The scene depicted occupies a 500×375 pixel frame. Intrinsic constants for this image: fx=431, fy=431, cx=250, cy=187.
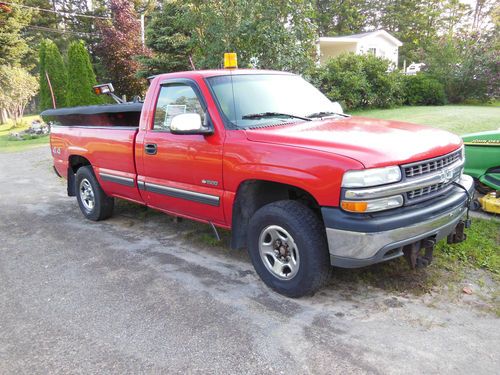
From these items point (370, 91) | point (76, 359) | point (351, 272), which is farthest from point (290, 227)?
point (370, 91)

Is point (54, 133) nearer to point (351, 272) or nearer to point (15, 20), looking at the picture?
point (351, 272)

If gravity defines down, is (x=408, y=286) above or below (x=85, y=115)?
below

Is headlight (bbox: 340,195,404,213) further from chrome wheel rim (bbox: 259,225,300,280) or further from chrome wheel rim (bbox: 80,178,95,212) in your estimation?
chrome wheel rim (bbox: 80,178,95,212)

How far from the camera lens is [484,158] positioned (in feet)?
16.9

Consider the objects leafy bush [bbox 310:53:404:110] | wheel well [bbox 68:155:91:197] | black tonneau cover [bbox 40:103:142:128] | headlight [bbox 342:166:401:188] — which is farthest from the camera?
leafy bush [bbox 310:53:404:110]

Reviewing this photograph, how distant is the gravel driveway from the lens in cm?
277

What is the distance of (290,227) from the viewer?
131 inches

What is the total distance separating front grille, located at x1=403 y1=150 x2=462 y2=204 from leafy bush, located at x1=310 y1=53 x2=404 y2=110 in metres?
14.3

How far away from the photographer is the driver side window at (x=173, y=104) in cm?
420

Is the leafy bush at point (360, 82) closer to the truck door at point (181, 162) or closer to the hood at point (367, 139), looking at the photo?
the truck door at point (181, 162)

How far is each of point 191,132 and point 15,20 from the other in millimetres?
31747

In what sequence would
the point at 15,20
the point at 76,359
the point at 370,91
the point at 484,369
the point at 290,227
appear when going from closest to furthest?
1. the point at 484,369
2. the point at 76,359
3. the point at 290,227
4. the point at 370,91
5. the point at 15,20

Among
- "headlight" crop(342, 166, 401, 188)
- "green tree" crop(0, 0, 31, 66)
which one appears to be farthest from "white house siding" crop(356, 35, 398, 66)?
"headlight" crop(342, 166, 401, 188)

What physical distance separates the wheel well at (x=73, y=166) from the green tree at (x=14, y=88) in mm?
21895
